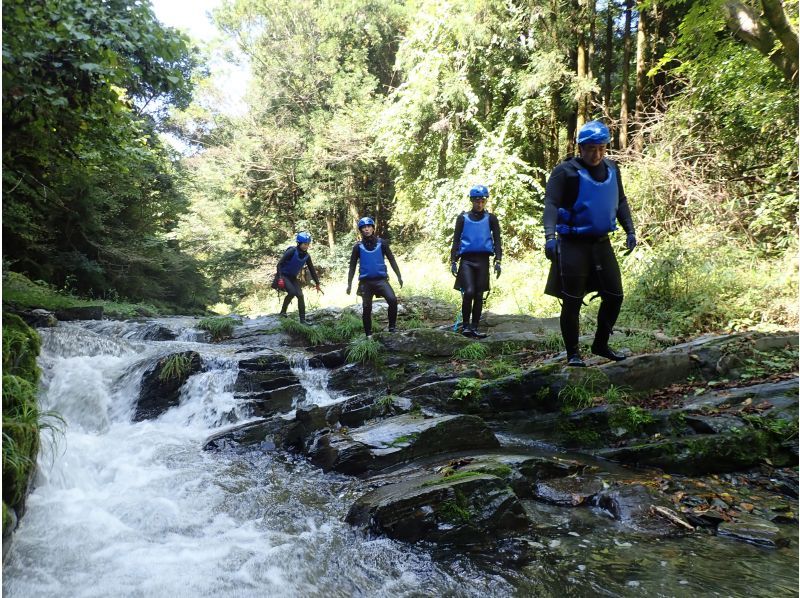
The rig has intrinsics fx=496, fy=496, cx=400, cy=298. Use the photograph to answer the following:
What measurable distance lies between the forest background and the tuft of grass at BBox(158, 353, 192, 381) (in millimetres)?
2885

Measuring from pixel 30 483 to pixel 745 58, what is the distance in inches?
491

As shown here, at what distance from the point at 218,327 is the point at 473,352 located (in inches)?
250

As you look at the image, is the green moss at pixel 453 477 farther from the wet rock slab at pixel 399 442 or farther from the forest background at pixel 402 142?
the forest background at pixel 402 142

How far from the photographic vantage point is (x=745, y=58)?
9430mm

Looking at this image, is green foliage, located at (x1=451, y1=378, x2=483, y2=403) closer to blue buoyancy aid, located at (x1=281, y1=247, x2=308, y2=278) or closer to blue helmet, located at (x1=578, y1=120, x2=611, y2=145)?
blue helmet, located at (x1=578, y1=120, x2=611, y2=145)

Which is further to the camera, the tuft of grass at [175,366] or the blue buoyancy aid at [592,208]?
the tuft of grass at [175,366]

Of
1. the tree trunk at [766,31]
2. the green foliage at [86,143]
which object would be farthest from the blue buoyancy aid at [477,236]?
the green foliage at [86,143]

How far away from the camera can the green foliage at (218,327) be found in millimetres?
11062

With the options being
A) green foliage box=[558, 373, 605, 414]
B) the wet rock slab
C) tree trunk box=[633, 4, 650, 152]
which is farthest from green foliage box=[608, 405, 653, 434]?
tree trunk box=[633, 4, 650, 152]

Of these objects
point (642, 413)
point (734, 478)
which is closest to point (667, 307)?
point (642, 413)

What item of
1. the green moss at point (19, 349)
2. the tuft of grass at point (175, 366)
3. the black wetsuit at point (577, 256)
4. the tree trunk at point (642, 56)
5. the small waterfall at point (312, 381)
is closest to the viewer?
the green moss at point (19, 349)

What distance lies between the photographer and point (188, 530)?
380cm

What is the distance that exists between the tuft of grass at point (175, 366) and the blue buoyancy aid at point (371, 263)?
9.66ft

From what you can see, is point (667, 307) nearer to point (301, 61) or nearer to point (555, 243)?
point (555, 243)
